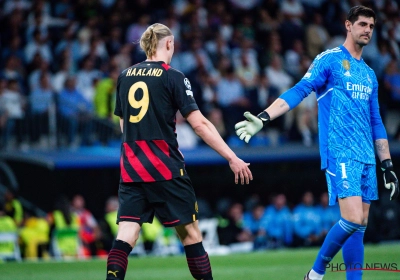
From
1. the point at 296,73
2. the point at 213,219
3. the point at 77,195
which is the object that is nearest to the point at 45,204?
the point at 77,195

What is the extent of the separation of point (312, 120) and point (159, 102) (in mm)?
11508

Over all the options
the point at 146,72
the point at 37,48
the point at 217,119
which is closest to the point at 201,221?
the point at 217,119

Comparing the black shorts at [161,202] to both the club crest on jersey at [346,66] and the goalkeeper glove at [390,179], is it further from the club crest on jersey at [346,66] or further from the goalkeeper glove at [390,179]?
the goalkeeper glove at [390,179]

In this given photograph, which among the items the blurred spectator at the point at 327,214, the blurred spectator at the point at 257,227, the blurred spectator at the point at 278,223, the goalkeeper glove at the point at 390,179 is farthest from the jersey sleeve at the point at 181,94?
the blurred spectator at the point at 327,214

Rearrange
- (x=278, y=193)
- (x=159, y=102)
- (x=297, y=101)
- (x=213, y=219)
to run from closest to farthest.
Answer: (x=159, y=102) → (x=297, y=101) → (x=213, y=219) → (x=278, y=193)

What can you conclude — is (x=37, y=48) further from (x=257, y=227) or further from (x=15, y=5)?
(x=257, y=227)

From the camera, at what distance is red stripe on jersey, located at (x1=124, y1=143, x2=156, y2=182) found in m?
6.02

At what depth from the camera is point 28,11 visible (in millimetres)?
17406

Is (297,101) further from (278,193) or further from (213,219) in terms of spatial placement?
(278,193)

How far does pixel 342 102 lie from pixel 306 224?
10.7m

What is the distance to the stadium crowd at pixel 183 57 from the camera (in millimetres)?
15336

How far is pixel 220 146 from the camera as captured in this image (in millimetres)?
5902

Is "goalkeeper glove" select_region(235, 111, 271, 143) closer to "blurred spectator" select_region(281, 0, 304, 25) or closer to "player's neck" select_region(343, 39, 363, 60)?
"player's neck" select_region(343, 39, 363, 60)

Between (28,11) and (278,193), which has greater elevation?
(28,11)
